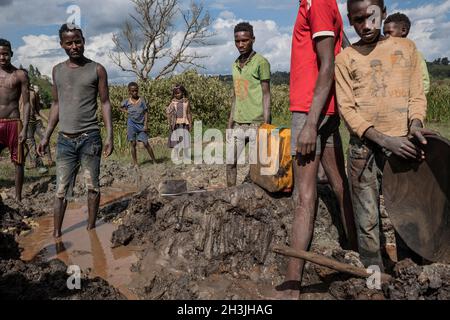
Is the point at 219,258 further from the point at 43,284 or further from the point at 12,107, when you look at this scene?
the point at 12,107

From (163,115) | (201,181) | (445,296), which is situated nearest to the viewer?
(445,296)

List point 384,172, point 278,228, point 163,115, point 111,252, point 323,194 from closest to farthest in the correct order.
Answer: point 384,172 → point 278,228 → point 323,194 → point 111,252 → point 163,115

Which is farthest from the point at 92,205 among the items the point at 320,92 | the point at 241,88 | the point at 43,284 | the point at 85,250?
the point at 320,92

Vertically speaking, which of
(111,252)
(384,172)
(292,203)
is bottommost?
(111,252)

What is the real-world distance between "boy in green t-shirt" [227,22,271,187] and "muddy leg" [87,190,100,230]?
164cm

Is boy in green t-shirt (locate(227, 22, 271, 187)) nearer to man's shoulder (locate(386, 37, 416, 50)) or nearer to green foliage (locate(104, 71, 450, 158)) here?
man's shoulder (locate(386, 37, 416, 50))

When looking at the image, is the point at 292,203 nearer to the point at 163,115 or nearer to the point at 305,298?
the point at 305,298

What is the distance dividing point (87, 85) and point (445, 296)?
3.59 m

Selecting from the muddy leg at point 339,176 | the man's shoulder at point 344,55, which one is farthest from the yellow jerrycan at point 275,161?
the man's shoulder at point 344,55

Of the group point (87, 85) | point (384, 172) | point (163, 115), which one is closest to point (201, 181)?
point (87, 85)

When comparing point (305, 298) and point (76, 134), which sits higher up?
point (76, 134)

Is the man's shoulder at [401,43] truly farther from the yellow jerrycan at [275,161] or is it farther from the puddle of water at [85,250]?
the puddle of water at [85,250]

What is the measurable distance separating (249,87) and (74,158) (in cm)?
211
